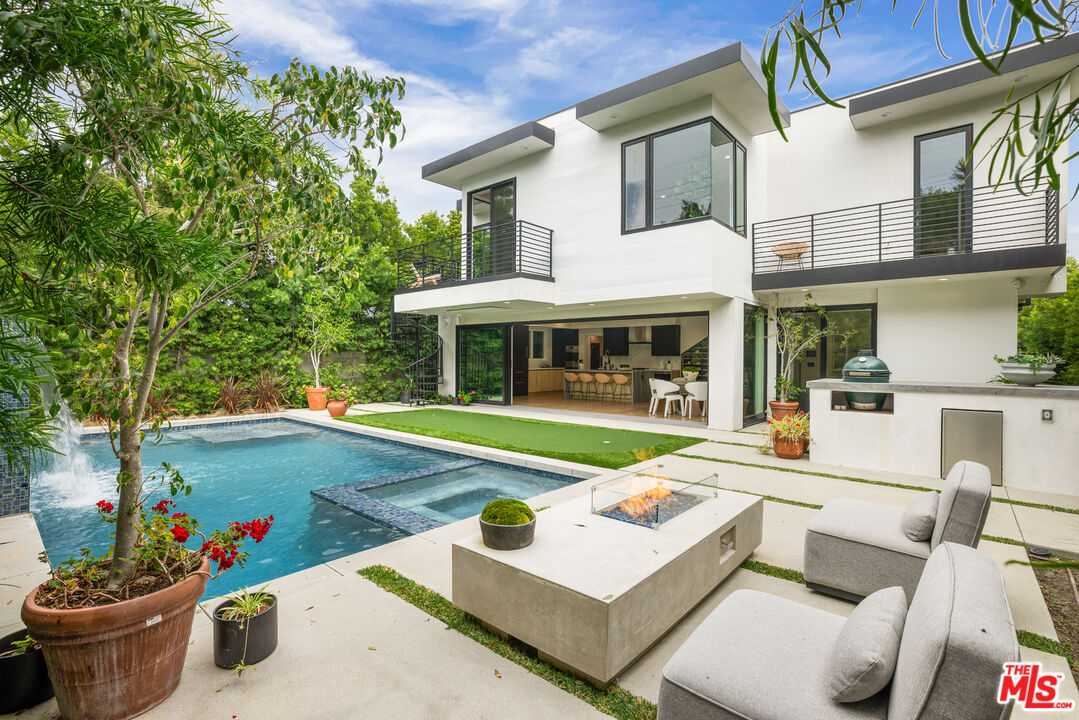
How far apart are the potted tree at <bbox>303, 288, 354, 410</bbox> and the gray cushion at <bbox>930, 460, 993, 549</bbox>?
11681 mm

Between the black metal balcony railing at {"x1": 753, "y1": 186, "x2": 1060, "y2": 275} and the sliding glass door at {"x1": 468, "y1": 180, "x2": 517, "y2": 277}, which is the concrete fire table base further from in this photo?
the sliding glass door at {"x1": 468, "y1": 180, "x2": 517, "y2": 277}

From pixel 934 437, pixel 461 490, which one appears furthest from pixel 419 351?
pixel 934 437

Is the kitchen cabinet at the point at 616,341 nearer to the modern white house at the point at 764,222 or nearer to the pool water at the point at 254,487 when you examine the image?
the modern white house at the point at 764,222

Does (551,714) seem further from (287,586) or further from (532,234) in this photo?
(532,234)

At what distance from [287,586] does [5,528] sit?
2.76 metres

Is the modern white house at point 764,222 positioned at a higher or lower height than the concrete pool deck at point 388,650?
higher

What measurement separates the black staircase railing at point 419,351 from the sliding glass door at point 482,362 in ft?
2.49

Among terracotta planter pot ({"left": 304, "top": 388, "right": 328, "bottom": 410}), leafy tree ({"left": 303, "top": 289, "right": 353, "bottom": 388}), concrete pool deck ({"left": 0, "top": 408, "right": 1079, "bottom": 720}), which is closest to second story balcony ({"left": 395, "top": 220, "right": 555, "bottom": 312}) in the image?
leafy tree ({"left": 303, "top": 289, "right": 353, "bottom": 388})

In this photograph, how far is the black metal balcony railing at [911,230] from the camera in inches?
314

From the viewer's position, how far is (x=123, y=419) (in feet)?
7.55

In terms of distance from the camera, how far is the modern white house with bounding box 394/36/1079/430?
806 cm

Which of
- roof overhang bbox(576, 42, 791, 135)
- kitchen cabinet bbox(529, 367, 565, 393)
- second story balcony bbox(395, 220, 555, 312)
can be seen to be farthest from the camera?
kitchen cabinet bbox(529, 367, 565, 393)

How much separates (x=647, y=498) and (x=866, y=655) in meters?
1.96

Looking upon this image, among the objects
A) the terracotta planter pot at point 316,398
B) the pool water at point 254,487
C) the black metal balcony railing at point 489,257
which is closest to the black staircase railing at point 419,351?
the black metal balcony railing at point 489,257
